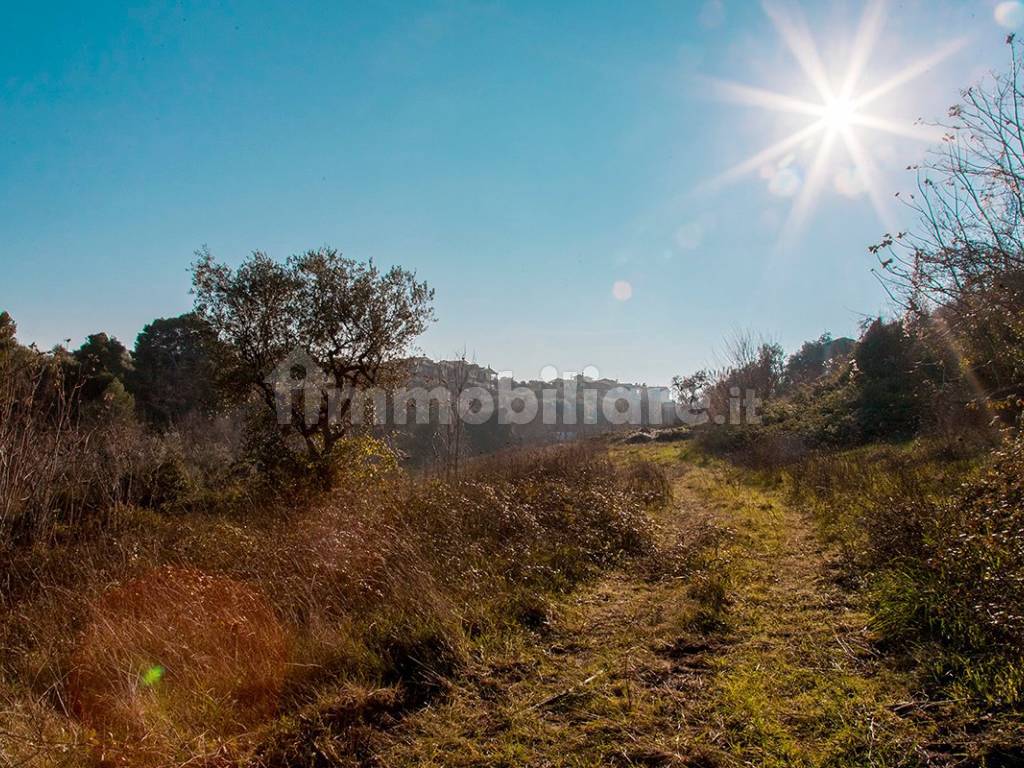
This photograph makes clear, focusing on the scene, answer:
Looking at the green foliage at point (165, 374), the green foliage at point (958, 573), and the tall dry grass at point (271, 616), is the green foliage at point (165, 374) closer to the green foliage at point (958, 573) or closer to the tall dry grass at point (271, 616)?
the tall dry grass at point (271, 616)

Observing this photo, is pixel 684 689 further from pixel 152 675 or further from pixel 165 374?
pixel 165 374

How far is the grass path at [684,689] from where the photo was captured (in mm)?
2508

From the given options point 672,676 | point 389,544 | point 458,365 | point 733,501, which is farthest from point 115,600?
point 458,365

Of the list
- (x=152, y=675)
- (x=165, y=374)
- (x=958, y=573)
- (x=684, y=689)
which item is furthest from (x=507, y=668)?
(x=165, y=374)

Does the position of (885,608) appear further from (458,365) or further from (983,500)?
(458,365)

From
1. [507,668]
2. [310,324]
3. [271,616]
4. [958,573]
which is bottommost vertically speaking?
[507,668]

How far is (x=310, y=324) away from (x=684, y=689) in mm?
9174

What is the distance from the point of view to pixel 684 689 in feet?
10.1

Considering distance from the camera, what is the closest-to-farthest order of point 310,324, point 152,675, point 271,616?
point 152,675 < point 271,616 < point 310,324

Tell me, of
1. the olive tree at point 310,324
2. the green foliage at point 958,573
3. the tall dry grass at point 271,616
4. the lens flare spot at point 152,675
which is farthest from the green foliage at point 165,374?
the green foliage at point 958,573

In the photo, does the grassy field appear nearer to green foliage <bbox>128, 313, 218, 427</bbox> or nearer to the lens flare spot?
the lens flare spot

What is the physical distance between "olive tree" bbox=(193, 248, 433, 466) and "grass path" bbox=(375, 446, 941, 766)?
7311 mm

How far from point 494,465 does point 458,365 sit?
334cm

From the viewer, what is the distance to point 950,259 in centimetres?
451
